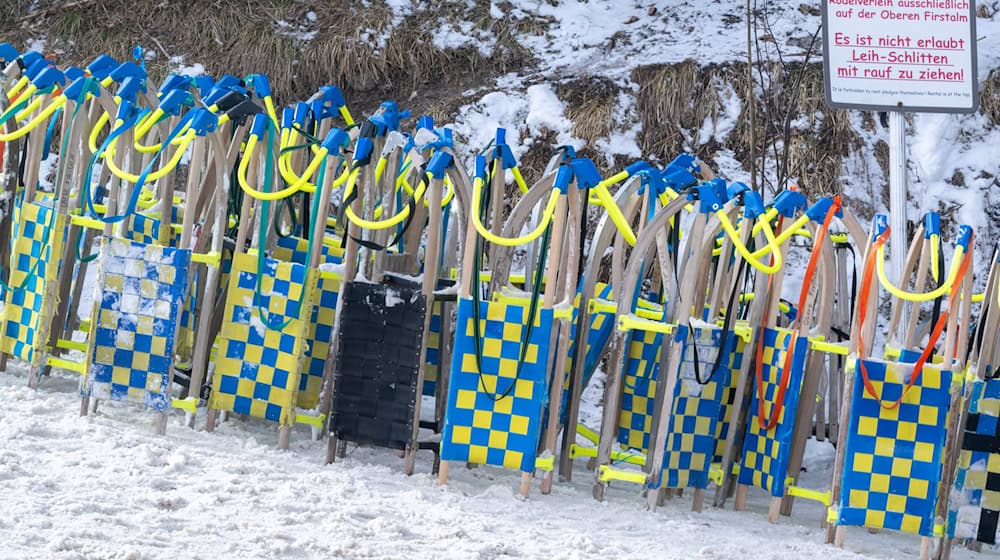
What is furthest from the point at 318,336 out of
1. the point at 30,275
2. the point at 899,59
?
the point at 899,59

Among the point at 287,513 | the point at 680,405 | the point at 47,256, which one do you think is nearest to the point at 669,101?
the point at 680,405

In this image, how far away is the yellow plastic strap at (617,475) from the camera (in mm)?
4938

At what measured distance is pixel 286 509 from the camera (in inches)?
170

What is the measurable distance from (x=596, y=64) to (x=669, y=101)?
0.87 meters

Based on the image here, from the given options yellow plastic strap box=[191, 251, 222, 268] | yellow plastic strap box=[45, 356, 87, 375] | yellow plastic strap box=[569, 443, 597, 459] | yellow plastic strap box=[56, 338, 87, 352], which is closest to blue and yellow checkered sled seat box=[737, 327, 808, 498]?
yellow plastic strap box=[569, 443, 597, 459]

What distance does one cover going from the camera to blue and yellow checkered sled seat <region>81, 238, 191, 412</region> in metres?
5.16

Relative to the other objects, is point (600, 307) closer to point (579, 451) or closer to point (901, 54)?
point (579, 451)

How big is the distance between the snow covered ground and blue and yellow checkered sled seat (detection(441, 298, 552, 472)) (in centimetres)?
18

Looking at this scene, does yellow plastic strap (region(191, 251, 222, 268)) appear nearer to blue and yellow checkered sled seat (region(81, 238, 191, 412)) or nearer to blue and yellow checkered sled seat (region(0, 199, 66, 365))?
blue and yellow checkered sled seat (region(81, 238, 191, 412))

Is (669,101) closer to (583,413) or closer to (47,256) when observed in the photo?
(583,413)

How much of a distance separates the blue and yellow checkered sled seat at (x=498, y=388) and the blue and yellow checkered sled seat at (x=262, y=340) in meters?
0.74

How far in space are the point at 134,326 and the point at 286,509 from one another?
4.45ft

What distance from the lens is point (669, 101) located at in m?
9.07

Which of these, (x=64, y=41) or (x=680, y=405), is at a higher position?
(x=64, y=41)
